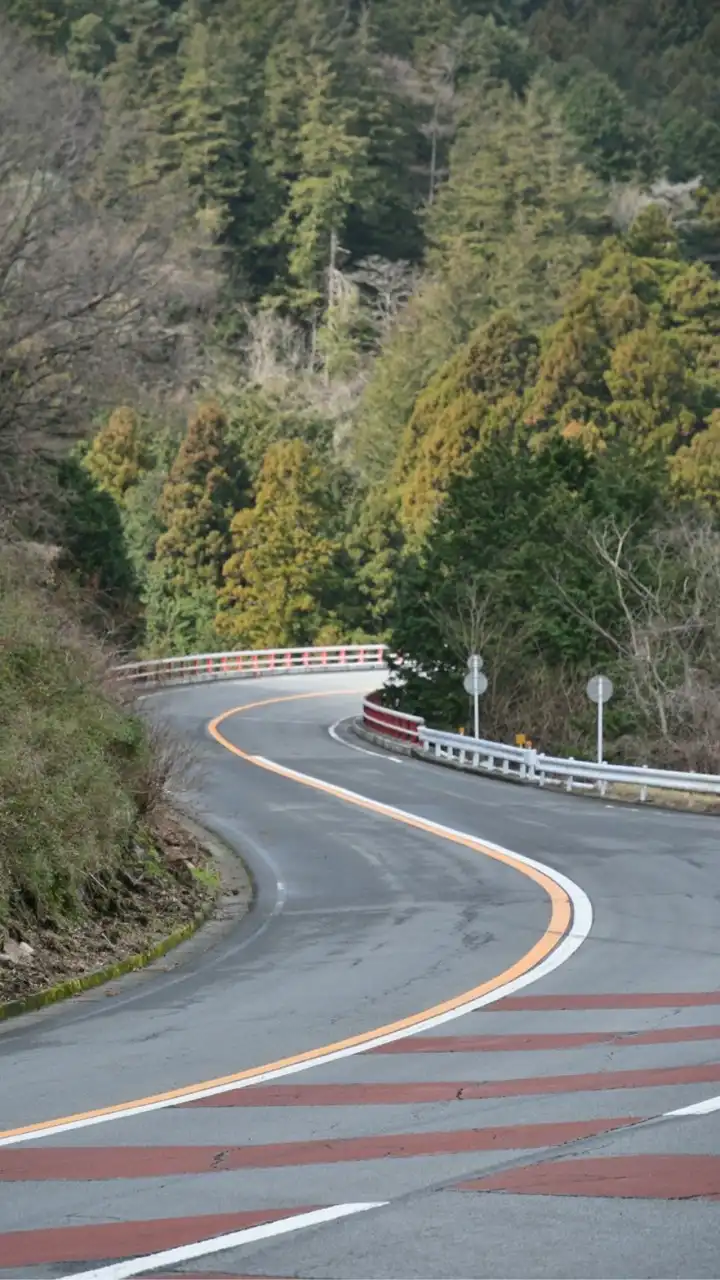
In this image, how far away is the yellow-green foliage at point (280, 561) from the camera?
3386 inches

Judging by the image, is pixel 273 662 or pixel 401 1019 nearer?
pixel 401 1019

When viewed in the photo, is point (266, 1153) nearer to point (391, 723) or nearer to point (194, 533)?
point (391, 723)

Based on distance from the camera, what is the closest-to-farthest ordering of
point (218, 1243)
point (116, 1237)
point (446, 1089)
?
point (218, 1243) → point (116, 1237) → point (446, 1089)

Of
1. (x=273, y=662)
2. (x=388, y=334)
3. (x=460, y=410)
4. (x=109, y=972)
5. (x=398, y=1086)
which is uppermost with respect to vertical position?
(x=388, y=334)

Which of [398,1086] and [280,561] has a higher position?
[280,561]

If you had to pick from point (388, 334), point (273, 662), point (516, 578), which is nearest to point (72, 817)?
point (516, 578)

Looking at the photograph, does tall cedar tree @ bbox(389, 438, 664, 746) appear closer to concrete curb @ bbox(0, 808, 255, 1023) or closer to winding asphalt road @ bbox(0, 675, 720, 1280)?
winding asphalt road @ bbox(0, 675, 720, 1280)

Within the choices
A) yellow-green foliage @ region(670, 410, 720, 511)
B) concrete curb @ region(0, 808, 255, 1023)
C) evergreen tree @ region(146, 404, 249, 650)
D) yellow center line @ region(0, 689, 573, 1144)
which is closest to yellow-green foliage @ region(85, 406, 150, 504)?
evergreen tree @ region(146, 404, 249, 650)

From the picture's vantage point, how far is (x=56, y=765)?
64.1ft

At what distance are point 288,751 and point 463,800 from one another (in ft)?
37.5

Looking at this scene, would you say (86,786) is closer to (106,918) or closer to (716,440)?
(106,918)

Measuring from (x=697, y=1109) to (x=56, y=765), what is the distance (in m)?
9.77

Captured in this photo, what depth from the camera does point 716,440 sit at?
79500 mm

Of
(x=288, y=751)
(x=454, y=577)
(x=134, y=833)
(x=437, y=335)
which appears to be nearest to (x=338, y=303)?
(x=437, y=335)
